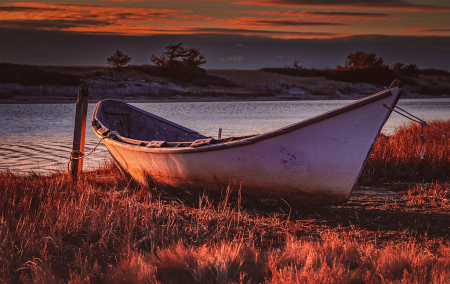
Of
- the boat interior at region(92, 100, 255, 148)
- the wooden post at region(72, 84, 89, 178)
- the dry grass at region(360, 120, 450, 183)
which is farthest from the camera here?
the boat interior at region(92, 100, 255, 148)

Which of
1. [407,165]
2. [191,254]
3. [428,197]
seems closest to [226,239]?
[191,254]

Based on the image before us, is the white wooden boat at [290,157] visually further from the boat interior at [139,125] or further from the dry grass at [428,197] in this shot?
the boat interior at [139,125]

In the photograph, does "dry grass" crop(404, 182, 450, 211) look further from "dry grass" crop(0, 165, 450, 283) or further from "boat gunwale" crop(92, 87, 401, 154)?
"boat gunwale" crop(92, 87, 401, 154)

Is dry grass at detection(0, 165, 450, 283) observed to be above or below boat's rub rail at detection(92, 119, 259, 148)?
below

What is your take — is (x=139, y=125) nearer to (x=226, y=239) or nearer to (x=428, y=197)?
(x=226, y=239)

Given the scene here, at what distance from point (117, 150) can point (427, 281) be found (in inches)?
215

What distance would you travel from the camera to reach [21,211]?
17.8 ft

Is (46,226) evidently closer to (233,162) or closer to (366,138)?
(233,162)

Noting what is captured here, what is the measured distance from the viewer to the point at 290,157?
5.16 m

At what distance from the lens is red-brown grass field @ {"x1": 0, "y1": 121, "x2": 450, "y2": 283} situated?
11.2ft

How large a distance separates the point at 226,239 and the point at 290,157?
4.44ft

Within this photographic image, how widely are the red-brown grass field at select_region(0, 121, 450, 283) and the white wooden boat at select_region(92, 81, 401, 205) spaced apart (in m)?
0.33

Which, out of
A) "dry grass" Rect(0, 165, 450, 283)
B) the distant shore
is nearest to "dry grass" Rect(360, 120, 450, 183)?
"dry grass" Rect(0, 165, 450, 283)

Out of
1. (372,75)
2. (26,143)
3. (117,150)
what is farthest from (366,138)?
(372,75)
